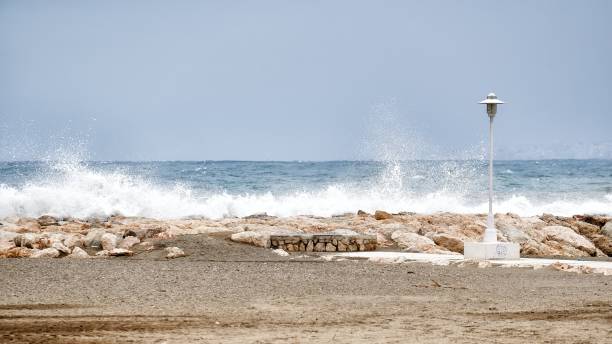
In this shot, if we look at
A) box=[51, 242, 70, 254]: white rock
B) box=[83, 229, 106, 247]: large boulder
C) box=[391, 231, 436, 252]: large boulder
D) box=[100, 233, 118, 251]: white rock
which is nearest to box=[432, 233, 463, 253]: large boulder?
box=[391, 231, 436, 252]: large boulder

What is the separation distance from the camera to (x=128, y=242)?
18.1 meters

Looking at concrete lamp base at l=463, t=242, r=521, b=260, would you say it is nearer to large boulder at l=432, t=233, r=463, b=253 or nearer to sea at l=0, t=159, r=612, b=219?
large boulder at l=432, t=233, r=463, b=253

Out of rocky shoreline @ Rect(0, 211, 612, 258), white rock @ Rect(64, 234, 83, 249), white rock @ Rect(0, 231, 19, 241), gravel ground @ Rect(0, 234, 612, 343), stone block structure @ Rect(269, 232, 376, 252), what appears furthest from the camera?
white rock @ Rect(0, 231, 19, 241)

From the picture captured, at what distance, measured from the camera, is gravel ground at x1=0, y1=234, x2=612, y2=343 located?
8727 millimetres

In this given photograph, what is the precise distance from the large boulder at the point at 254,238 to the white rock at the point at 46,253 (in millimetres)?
3415

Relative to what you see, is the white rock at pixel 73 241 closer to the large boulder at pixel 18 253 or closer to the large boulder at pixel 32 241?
the large boulder at pixel 32 241

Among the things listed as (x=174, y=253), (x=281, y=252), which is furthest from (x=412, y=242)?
(x=174, y=253)

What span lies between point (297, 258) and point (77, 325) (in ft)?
26.2

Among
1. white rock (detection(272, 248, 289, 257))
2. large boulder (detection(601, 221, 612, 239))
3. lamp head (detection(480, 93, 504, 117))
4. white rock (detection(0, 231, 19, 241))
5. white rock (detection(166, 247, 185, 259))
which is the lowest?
large boulder (detection(601, 221, 612, 239))

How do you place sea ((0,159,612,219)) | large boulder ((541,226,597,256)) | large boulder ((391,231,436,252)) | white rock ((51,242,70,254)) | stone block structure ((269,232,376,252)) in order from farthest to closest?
sea ((0,159,612,219)) → large boulder ((541,226,597,256)) → large boulder ((391,231,436,252)) → stone block structure ((269,232,376,252)) → white rock ((51,242,70,254))

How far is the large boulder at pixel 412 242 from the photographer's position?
60.9ft

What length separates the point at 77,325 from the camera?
9055mm

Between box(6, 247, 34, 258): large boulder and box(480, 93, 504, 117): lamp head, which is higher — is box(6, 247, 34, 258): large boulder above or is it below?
below

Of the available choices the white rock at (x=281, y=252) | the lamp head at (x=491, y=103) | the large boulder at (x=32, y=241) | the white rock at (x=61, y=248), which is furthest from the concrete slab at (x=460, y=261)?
the large boulder at (x=32, y=241)
